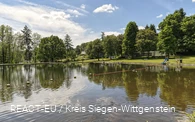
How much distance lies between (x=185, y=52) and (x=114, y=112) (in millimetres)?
68041

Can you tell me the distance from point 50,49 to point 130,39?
135 feet

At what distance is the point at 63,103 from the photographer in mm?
13797

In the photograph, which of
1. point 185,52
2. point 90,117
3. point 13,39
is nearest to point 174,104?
point 90,117

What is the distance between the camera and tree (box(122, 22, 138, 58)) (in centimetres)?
7776

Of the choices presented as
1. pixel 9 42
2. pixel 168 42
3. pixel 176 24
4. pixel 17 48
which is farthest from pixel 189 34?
pixel 17 48

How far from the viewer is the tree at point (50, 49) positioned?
9475cm

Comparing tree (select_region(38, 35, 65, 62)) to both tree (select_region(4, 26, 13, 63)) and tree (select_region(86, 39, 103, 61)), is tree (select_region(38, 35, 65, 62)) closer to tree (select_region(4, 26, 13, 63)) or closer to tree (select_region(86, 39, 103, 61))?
tree (select_region(4, 26, 13, 63))

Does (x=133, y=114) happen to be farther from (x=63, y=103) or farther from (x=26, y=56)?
(x=26, y=56)

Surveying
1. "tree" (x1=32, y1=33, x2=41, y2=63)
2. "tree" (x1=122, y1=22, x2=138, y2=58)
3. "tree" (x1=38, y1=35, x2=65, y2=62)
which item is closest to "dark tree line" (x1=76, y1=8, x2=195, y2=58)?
"tree" (x1=122, y1=22, x2=138, y2=58)

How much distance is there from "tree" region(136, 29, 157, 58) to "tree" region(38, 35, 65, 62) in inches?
1660

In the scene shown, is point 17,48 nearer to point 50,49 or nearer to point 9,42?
point 9,42

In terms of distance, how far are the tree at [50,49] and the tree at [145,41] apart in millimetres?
42154

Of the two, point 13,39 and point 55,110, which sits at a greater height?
point 13,39

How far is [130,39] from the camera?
259ft
